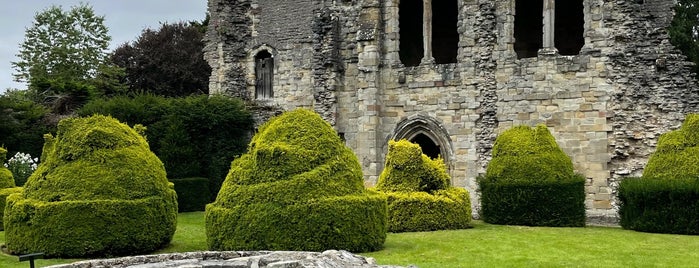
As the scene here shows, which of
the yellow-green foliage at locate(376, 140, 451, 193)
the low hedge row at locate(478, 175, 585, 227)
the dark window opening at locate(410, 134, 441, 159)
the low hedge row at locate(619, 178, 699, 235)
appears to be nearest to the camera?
the low hedge row at locate(619, 178, 699, 235)

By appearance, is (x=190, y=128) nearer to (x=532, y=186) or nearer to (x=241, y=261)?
(x=532, y=186)

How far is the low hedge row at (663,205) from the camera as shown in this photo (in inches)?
583

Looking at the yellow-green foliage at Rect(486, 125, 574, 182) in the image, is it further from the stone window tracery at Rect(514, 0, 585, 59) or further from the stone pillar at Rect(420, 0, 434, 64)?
the stone window tracery at Rect(514, 0, 585, 59)

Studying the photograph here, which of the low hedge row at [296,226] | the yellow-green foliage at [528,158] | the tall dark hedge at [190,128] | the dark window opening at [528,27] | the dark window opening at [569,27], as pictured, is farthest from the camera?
the dark window opening at [528,27]

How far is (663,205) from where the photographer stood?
49.6 feet

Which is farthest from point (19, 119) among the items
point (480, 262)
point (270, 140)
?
point (480, 262)

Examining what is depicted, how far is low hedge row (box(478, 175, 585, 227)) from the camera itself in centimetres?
1645

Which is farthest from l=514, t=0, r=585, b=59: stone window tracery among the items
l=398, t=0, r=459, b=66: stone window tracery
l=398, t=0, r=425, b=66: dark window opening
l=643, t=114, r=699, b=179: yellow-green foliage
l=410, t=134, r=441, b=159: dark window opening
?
l=643, t=114, r=699, b=179: yellow-green foliage

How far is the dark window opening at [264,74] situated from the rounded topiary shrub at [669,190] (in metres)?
13.3

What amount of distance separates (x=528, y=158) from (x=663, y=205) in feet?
10.2

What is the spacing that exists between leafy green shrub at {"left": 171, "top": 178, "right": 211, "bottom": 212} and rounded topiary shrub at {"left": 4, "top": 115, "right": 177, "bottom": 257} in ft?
28.7

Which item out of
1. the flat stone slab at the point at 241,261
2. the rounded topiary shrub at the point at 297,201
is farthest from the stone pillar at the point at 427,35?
the flat stone slab at the point at 241,261

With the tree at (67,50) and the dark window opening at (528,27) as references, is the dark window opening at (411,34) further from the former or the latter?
the tree at (67,50)

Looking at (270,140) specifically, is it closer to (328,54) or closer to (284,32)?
(328,54)
